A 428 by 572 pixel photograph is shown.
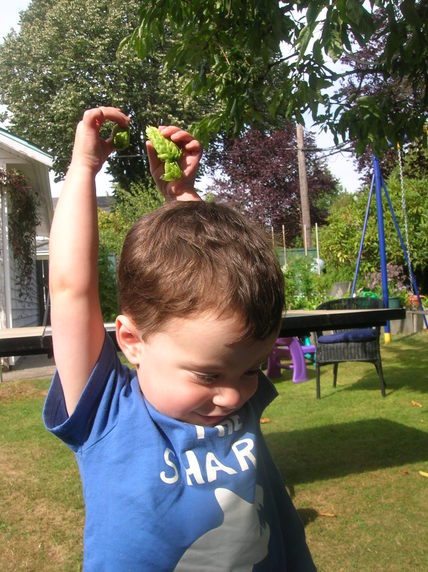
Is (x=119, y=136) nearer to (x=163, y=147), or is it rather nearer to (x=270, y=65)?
(x=163, y=147)

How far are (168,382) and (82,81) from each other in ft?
84.0

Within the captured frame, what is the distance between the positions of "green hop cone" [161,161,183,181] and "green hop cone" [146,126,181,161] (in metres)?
0.01

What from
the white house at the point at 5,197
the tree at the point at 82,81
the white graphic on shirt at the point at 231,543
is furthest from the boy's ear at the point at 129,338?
the tree at the point at 82,81

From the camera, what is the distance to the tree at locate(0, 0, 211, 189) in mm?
24281

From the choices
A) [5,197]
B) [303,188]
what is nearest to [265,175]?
[303,188]

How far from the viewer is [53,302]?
1143 millimetres

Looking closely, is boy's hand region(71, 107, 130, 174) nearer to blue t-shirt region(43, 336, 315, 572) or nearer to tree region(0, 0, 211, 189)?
blue t-shirt region(43, 336, 315, 572)

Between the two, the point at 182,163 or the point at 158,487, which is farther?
the point at 182,163

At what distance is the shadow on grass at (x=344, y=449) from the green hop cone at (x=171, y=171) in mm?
2609

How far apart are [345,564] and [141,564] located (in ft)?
6.42

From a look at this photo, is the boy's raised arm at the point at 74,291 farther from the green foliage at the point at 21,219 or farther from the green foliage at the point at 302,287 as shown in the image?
the green foliage at the point at 21,219

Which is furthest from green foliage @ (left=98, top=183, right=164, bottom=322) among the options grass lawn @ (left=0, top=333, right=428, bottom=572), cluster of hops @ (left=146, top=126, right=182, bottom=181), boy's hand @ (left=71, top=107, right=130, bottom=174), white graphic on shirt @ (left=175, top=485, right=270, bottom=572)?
white graphic on shirt @ (left=175, top=485, right=270, bottom=572)

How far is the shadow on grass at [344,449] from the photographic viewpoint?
3.89m

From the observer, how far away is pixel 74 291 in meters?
1.12
